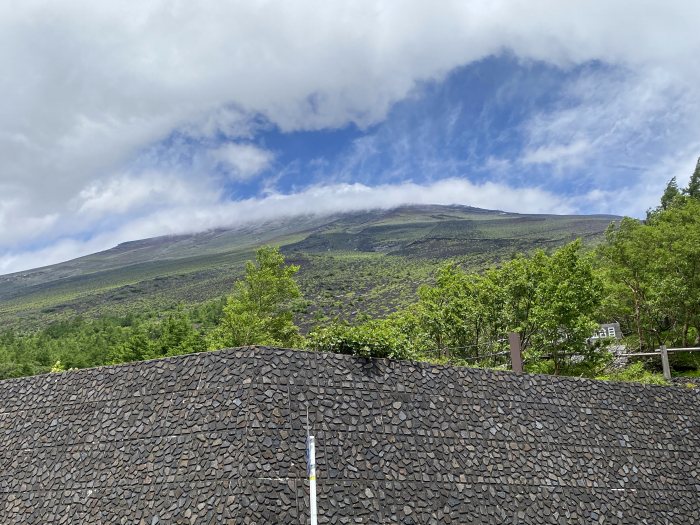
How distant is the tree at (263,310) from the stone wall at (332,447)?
15515 millimetres

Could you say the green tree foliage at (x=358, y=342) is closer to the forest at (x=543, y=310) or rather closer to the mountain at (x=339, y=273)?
the forest at (x=543, y=310)

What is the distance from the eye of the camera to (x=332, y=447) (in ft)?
32.0

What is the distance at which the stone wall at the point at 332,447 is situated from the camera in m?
9.21

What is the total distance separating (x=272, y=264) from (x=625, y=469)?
71.2 ft

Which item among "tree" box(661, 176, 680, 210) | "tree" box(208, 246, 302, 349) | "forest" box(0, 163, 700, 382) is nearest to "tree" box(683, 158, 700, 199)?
"tree" box(661, 176, 680, 210)

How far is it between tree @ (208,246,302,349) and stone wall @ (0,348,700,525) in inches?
611

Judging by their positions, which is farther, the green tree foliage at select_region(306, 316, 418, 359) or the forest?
the forest

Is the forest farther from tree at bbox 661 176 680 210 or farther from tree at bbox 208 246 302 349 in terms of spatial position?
tree at bbox 661 176 680 210

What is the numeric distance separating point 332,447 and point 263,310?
19926 millimetres

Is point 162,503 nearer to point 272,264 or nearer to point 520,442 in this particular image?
point 520,442

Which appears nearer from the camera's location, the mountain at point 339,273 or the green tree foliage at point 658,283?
the green tree foliage at point 658,283

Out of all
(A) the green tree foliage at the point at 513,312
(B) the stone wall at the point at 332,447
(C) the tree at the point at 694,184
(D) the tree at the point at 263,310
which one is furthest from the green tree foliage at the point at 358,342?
(C) the tree at the point at 694,184

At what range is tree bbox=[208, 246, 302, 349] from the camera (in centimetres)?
2758

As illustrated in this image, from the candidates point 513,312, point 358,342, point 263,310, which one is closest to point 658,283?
point 513,312
